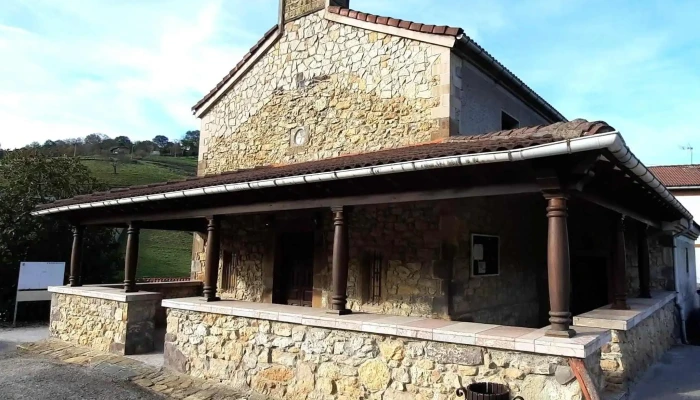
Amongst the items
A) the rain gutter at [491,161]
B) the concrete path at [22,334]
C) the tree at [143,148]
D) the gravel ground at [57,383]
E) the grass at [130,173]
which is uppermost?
the tree at [143,148]

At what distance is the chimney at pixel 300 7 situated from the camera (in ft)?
32.2

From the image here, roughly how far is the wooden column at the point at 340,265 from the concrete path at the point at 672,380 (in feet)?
11.0

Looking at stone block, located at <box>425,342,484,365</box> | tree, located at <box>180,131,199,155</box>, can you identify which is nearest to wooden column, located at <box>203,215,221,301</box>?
stone block, located at <box>425,342,484,365</box>

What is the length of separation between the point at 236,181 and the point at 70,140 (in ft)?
215

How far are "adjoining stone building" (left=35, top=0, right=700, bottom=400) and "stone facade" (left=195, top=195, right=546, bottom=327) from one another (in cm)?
3

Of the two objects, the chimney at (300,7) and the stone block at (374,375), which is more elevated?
the chimney at (300,7)

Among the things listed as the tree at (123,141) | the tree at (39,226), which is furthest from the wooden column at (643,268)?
the tree at (123,141)

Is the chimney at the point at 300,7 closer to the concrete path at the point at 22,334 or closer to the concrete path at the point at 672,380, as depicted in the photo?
the concrete path at the point at 672,380

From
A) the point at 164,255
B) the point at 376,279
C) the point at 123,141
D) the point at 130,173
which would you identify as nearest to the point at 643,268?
the point at 376,279

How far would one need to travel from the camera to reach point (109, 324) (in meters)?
8.74

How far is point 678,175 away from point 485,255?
19.5 metres

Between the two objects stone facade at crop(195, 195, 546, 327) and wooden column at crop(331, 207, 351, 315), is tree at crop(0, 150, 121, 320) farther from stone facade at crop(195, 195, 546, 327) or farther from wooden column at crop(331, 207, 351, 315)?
wooden column at crop(331, 207, 351, 315)

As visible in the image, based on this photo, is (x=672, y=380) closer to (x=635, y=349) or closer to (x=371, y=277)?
(x=635, y=349)

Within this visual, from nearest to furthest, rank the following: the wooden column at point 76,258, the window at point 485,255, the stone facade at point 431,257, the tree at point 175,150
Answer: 1. the stone facade at point 431,257
2. the window at point 485,255
3. the wooden column at point 76,258
4. the tree at point 175,150
